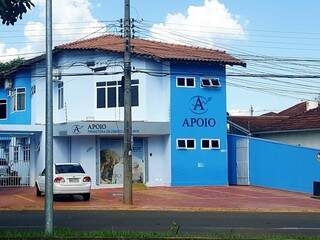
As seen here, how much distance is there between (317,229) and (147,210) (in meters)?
8.49

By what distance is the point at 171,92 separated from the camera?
1348 inches

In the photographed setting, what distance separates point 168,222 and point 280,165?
17.6m

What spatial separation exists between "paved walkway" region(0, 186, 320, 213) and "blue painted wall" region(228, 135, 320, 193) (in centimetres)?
107

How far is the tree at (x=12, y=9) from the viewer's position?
8.84m

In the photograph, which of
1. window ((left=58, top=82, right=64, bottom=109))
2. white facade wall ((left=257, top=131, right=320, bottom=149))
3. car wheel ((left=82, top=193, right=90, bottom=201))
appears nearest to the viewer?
car wheel ((left=82, top=193, right=90, bottom=201))

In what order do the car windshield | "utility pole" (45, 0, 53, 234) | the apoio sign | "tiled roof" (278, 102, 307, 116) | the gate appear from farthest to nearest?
"tiled roof" (278, 102, 307, 116), the gate, the apoio sign, the car windshield, "utility pole" (45, 0, 53, 234)

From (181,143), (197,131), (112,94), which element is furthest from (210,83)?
(112,94)

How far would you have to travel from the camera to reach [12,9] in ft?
29.5

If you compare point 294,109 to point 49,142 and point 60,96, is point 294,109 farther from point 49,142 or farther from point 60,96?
point 49,142

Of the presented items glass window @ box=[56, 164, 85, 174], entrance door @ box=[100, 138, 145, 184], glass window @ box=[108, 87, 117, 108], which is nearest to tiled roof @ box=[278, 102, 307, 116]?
entrance door @ box=[100, 138, 145, 184]

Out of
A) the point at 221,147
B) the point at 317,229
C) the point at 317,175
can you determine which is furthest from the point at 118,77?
the point at 317,229

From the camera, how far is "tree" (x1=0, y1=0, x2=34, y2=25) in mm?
8844

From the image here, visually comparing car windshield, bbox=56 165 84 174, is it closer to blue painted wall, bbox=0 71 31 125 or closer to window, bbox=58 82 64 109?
window, bbox=58 82 64 109

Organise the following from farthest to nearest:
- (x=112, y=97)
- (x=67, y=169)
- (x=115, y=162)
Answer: (x=115, y=162) < (x=112, y=97) < (x=67, y=169)
